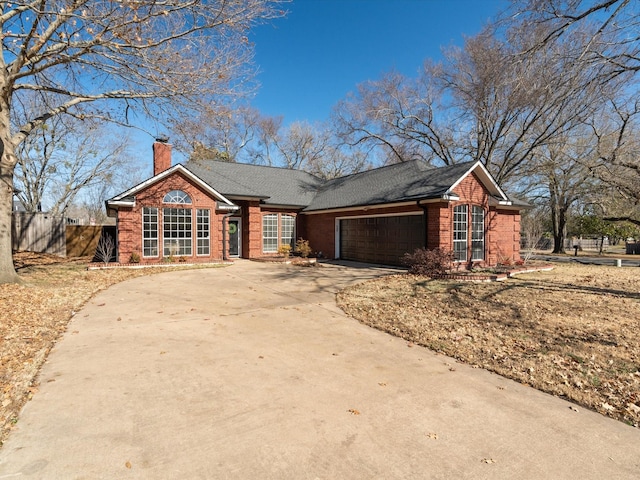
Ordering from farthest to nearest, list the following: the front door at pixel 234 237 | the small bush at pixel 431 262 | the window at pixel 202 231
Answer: the front door at pixel 234 237, the window at pixel 202 231, the small bush at pixel 431 262

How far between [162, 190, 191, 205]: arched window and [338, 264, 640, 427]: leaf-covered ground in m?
9.94

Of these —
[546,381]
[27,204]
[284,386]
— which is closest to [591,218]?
[546,381]

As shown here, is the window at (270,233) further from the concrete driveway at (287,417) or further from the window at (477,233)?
the concrete driveway at (287,417)

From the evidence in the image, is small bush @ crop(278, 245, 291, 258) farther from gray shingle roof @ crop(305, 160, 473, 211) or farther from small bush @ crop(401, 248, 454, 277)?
small bush @ crop(401, 248, 454, 277)

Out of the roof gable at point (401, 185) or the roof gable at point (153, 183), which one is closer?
the roof gable at point (401, 185)

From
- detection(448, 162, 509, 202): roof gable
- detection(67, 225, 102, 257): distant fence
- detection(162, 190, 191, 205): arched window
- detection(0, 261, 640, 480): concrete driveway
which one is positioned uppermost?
detection(448, 162, 509, 202): roof gable

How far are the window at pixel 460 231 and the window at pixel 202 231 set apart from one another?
37.4 feet

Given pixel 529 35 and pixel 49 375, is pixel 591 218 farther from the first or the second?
pixel 49 375

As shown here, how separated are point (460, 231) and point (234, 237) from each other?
39.3 feet

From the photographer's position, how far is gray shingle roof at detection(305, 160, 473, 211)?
14258 millimetres

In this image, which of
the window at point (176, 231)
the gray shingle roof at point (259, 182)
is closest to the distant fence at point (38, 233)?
the gray shingle roof at point (259, 182)

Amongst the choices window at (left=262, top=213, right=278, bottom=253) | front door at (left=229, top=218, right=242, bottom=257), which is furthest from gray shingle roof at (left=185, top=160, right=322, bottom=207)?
front door at (left=229, top=218, right=242, bottom=257)

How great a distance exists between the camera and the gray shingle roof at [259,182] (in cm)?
1912

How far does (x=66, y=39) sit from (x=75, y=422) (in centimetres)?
895
